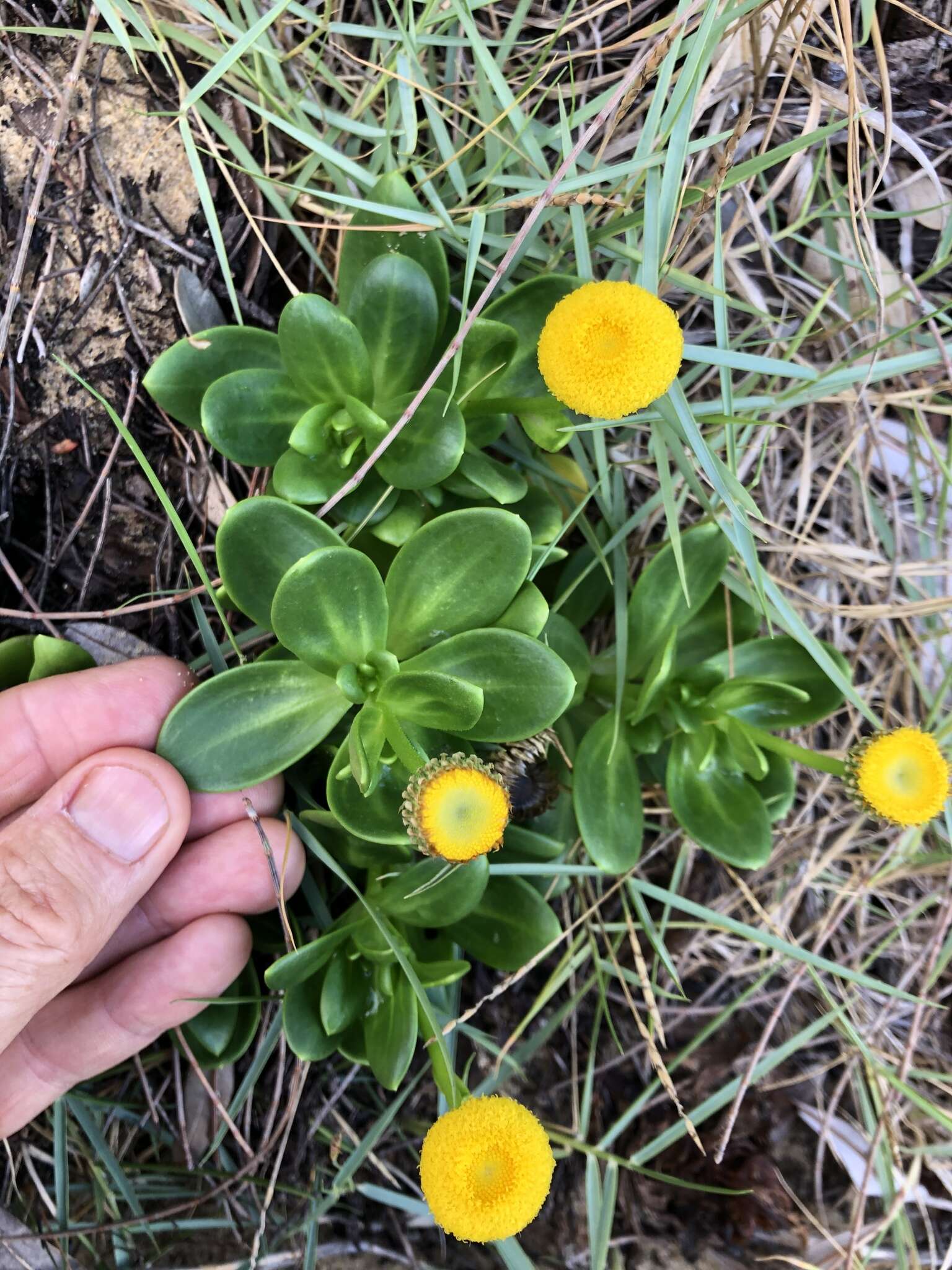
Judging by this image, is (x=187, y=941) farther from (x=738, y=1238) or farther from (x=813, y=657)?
(x=738, y=1238)

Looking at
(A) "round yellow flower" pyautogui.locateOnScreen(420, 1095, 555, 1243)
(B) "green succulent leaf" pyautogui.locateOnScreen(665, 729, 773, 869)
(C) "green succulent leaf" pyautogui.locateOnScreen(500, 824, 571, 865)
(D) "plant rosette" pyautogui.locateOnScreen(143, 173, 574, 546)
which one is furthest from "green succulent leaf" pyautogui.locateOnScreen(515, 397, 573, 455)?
(A) "round yellow flower" pyautogui.locateOnScreen(420, 1095, 555, 1243)

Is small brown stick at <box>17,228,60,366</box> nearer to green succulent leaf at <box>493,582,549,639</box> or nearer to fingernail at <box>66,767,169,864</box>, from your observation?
fingernail at <box>66,767,169,864</box>

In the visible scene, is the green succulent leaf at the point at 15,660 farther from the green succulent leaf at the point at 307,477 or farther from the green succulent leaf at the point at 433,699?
the green succulent leaf at the point at 433,699

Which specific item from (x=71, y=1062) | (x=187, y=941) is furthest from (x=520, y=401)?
(x=71, y=1062)

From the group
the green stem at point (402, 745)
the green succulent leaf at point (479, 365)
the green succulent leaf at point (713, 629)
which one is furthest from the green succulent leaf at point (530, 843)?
the green succulent leaf at point (479, 365)

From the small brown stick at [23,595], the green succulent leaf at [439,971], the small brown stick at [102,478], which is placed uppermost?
the small brown stick at [102,478]
